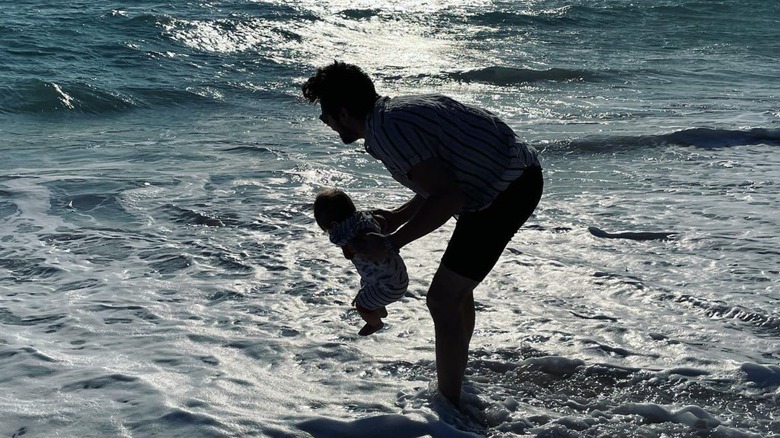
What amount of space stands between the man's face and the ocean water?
1319 millimetres

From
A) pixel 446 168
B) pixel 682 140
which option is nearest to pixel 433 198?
pixel 446 168

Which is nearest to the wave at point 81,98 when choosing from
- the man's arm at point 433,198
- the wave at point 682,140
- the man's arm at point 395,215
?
the wave at point 682,140

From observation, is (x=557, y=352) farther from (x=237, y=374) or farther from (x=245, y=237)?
(x=245, y=237)

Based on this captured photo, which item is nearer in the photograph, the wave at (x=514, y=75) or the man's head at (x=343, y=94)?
the man's head at (x=343, y=94)

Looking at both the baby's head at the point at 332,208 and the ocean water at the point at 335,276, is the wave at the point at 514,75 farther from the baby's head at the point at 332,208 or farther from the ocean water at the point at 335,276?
the baby's head at the point at 332,208

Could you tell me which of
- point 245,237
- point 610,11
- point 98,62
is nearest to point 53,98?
point 98,62

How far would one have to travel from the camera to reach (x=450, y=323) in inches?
158

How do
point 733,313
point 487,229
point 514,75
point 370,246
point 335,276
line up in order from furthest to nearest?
point 514,75, point 335,276, point 733,313, point 487,229, point 370,246

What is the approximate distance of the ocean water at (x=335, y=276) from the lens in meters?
4.41

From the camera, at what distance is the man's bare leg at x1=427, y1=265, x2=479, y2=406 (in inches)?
155

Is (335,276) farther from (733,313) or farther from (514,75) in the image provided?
(514,75)

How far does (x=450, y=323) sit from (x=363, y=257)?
48 centimetres

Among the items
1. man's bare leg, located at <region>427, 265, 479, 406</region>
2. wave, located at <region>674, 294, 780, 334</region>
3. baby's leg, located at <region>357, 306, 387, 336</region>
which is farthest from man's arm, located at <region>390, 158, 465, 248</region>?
wave, located at <region>674, 294, 780, 334</region>

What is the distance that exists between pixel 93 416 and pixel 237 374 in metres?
0.78
